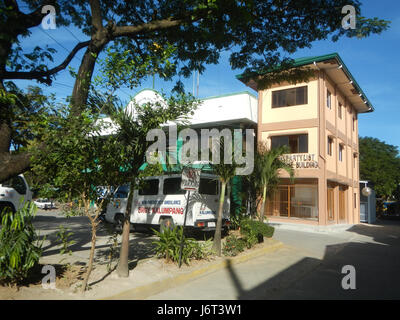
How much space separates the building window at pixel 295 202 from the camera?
18.4 metres

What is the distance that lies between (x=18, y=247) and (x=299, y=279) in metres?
5.70

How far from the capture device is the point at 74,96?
5.55 m

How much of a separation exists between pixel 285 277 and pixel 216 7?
590 centimetres

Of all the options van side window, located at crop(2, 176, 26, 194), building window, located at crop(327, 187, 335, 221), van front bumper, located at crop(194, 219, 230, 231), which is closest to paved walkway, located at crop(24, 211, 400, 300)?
van front bumper, located at crop(194, 219, 230, 231)

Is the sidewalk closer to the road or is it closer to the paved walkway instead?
the paved walkway

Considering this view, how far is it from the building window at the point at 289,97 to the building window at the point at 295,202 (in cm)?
506

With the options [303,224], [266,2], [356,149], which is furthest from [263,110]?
[266,2]

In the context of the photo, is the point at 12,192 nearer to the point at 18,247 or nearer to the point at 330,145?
the point at 18,247

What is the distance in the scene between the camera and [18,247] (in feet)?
16.1

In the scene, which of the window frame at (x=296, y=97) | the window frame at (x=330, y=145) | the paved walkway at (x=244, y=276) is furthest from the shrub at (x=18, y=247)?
the window frame at (x=330, y=145)

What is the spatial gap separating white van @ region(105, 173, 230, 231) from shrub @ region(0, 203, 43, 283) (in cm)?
456

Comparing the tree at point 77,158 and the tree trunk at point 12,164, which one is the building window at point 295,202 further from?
the tree trunk at point 12,164

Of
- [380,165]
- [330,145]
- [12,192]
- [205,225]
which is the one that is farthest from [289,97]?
[380,165]
